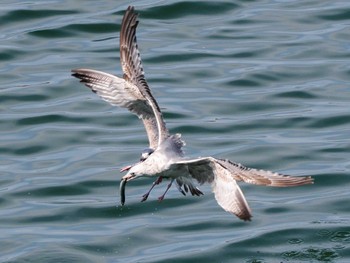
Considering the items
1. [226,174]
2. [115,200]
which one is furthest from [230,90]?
[226,174]

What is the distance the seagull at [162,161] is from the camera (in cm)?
1057

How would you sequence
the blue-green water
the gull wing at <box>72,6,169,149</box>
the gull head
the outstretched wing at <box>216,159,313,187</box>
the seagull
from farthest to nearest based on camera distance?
the blue-green water
the gull wing at <box>72,6,169,149</box>
the gull head
the seagull
the outstretched wing at <box>216,159,313,187</box>

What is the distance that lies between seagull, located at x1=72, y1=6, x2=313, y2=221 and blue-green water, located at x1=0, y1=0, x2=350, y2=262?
2.09 meters

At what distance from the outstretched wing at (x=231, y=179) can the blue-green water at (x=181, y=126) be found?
2.93 metres

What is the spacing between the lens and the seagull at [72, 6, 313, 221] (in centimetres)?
1057

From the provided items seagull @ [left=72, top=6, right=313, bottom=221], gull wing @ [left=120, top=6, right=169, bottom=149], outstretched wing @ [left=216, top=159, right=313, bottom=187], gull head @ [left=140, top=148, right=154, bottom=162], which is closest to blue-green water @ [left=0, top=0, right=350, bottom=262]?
gull wing @ [left=120, top=6, right=169, bottom=149]

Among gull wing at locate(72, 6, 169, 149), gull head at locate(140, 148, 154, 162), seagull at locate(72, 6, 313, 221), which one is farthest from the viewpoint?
gull wing at locate(72, 6, 169, 149)

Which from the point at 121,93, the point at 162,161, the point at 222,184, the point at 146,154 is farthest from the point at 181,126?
the point at 222,184

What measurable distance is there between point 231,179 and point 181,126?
7202mm

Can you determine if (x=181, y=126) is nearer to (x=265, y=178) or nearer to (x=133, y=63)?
(x=133, y=63)

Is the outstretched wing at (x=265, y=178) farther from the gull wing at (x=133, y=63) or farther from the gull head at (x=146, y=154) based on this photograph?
the gull wing at (x=133, y=63)

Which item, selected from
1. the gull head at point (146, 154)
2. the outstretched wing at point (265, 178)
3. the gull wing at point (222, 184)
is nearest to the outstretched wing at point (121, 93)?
the gull head at point (146, 154)

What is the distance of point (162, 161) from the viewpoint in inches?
448

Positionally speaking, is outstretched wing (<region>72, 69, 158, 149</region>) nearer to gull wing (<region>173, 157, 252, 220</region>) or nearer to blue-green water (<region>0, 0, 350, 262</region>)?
gull wing (<region>173, 157, 252, 220</region>)
